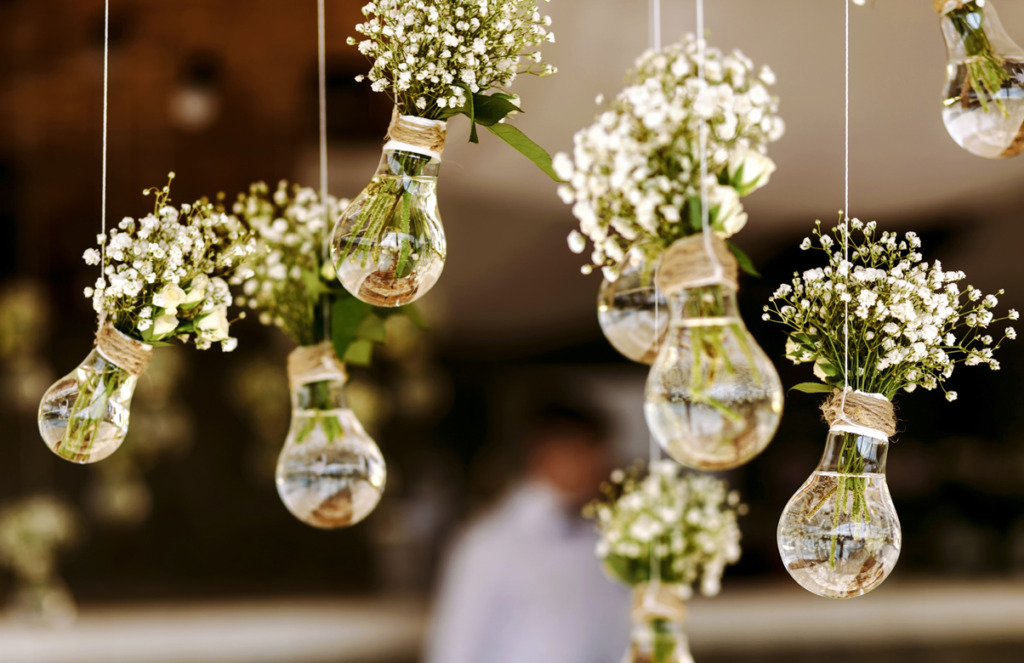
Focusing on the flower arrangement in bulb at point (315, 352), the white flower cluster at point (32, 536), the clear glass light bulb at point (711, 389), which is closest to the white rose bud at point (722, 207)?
the clear glass light bulb at point (711, 389)

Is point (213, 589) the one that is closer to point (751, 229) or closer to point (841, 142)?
point (751, 229)

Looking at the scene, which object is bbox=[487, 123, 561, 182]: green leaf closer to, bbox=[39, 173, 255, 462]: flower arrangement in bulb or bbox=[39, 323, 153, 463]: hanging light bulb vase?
bbox=[39, 173, 255, 462]: flower arrangement in bulb

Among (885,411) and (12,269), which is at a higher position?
(12,269)

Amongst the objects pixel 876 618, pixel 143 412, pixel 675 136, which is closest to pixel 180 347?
pixel 143 412

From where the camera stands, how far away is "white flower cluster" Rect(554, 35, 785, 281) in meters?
1.18

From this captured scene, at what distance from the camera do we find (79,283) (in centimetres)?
553

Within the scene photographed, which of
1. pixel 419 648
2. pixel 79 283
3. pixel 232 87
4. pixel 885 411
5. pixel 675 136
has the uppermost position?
pixel 232 87

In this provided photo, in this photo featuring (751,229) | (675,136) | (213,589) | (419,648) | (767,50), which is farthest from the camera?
(213,589)

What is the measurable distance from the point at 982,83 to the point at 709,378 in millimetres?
472

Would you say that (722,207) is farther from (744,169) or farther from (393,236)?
(393,236)

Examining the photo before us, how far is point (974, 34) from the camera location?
3.91ft

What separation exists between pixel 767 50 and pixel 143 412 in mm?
3410

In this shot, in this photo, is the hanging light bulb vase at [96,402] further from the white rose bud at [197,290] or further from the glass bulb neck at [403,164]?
the glass bulb neck at [403,164]

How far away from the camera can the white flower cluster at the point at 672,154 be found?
1.18 metres
